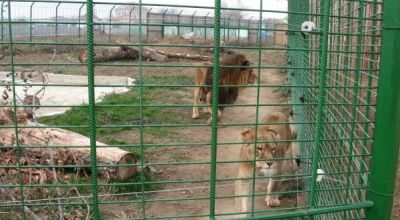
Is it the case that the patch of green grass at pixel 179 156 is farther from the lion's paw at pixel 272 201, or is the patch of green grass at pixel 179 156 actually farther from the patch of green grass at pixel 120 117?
the lion's paw at pixel 272 201

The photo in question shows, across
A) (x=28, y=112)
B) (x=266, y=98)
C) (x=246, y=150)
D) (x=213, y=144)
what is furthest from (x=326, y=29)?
(x=266, y=98)

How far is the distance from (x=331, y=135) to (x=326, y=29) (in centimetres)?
194

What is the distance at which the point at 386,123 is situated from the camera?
8.84ft

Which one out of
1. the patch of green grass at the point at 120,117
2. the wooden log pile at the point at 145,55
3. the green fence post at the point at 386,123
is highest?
the wooden log pile at the point at 145,55

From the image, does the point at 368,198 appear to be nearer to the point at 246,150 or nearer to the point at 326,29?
the point at 326,29

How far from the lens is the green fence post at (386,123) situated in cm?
262

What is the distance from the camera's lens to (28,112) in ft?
21.8

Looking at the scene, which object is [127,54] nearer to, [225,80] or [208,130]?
[225,80]

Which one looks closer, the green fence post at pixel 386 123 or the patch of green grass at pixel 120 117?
the green fence post at pixel 386 123

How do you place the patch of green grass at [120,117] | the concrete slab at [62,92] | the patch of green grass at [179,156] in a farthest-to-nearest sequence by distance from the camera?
1. the concrete slab at [62,92]
2. the patch of green grass at [120,117]
3. the patch of green grass at [179,156]

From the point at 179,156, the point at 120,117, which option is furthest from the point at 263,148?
the point at 120,117

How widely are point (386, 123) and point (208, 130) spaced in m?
6.98

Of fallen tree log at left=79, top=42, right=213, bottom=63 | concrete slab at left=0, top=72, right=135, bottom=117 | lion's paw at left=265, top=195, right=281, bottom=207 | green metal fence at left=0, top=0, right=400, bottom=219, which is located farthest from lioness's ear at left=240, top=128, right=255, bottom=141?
fallen tree log at left=79, top=42, right=213, bottom=63

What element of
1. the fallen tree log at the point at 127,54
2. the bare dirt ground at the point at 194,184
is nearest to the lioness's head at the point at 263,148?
the bare dirt ground at the point at 194,184
